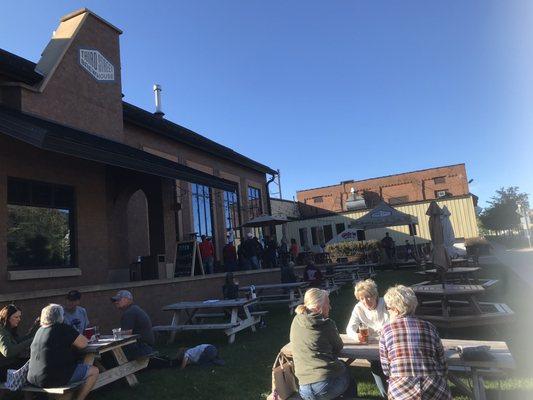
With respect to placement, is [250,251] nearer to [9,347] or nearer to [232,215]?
[232,215]

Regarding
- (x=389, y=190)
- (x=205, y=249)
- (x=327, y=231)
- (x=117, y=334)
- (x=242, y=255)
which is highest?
(x=389, y=190)

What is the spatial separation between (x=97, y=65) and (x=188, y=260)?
18.7ft

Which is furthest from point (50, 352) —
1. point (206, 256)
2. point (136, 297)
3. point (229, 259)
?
point (229, 259)

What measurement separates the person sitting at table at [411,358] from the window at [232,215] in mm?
15021

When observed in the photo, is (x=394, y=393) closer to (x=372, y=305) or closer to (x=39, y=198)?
(x=372, y=305)

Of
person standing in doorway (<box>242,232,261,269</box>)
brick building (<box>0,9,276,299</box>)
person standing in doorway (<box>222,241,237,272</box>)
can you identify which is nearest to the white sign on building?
brick building (<box>0,9,276,299</box>)

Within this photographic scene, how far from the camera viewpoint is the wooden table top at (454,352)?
351 cm

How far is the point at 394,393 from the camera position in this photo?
3.18 m

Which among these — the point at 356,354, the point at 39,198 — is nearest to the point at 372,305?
the point at 356,354

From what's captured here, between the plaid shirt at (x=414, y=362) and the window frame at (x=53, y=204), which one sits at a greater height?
the window frame at (x=53, y=204)

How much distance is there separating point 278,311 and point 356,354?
24.3ft

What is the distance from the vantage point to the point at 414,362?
3164 millimetres

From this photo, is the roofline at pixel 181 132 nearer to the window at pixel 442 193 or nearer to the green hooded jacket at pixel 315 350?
the green hooded jacket at pixel 315 350

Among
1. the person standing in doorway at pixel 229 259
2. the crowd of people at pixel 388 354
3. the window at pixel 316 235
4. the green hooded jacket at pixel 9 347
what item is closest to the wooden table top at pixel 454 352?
the crowd of people at pixel 388 354
